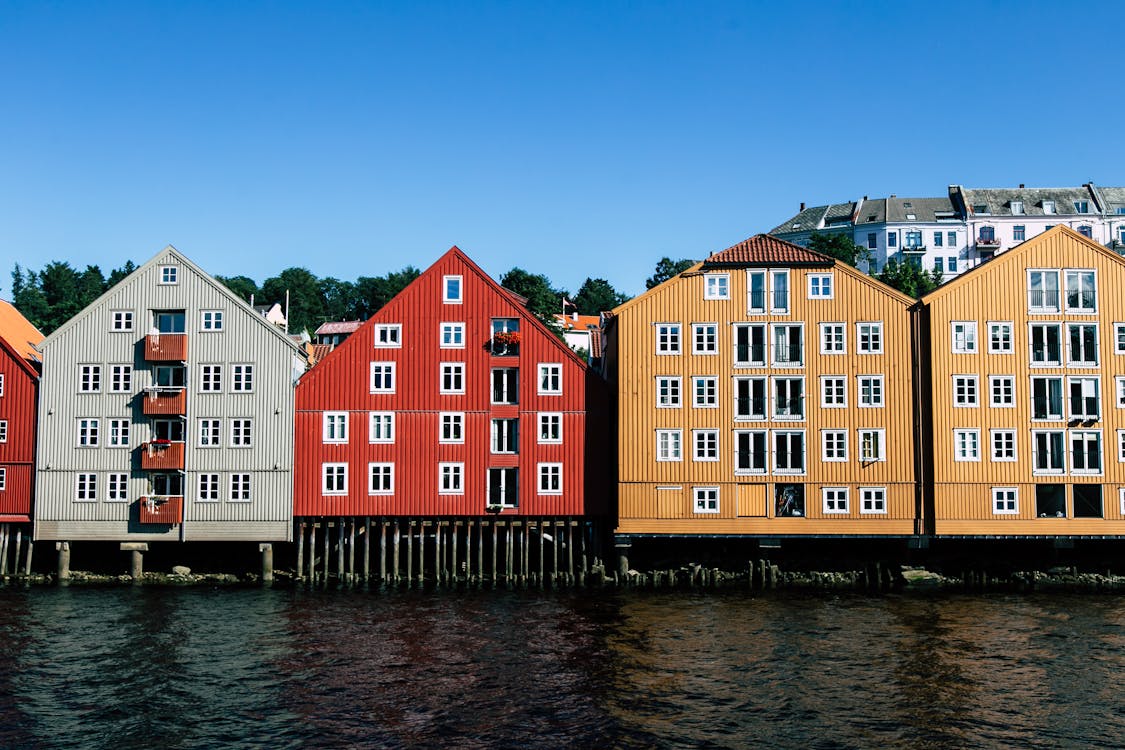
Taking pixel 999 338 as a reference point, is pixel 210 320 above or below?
above

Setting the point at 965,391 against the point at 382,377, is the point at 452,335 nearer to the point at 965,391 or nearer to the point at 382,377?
the point at 382,377

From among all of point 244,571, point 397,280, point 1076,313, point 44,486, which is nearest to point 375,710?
point 244,571

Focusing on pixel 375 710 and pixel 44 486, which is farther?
pixel 44 486

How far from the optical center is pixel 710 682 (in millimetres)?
37062

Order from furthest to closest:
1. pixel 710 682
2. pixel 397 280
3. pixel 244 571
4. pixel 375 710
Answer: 1. pixel 397 280
2. pixel 244 571
3. pixel 710 682
4. pixel 375 710

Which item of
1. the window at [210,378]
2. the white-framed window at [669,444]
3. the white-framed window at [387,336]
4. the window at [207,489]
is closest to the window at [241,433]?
the window at [210,378]

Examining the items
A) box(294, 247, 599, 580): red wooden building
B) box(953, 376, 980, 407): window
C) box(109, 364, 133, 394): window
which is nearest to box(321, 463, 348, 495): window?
box(294, 247, 599, 580): red wooden building

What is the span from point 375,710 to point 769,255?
3586 cm

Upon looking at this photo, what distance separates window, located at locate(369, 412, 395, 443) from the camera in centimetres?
5941

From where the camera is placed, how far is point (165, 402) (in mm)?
59000

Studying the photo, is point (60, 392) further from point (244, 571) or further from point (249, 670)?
point (249, 670)

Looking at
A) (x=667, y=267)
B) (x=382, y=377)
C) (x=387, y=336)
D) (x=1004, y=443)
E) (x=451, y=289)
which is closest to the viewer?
(x=1004, y=443)

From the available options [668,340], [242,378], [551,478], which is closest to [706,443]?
[668,340]

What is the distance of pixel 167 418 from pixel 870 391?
39075mm
